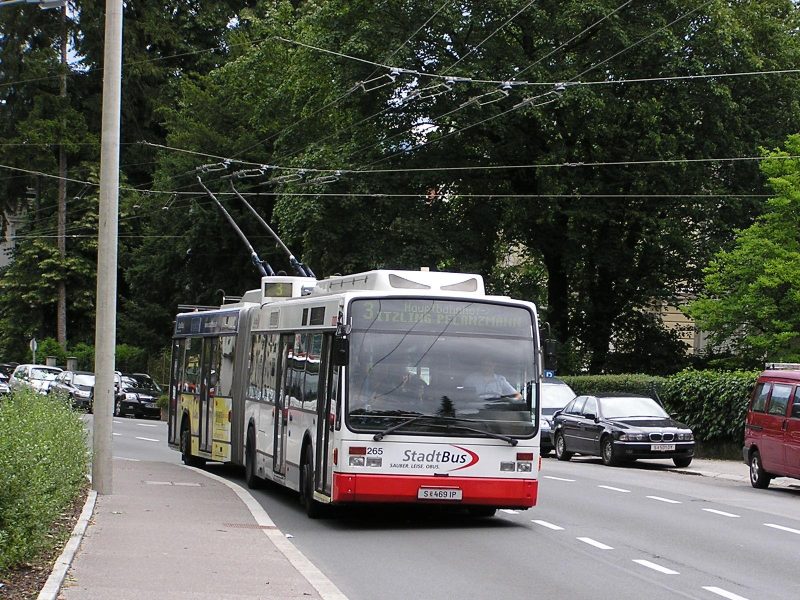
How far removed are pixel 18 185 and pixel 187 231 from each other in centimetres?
1489

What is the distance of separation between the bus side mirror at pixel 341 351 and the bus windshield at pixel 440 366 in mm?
186

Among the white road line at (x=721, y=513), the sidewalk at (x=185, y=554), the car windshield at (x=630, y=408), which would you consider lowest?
the white road line at (x=721, y=513)

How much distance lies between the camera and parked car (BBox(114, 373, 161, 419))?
53906 mm

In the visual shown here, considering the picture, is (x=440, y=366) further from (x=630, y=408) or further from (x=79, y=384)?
(x=79, y=384)

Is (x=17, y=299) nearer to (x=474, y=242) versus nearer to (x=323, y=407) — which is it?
(x=474, y=242)

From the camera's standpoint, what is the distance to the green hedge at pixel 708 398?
29.3 metres

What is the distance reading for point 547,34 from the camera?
38.2 m

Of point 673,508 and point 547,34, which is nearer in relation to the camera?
point 673,508

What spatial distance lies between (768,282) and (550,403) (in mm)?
6161

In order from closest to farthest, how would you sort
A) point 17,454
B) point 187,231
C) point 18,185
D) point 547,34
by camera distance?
point 17,454 < point 547,34 < point 187,231 < point 18,185

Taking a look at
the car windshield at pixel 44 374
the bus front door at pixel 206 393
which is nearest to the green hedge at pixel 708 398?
the bus front door at pixel 206 393

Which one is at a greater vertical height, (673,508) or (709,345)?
(709,345)

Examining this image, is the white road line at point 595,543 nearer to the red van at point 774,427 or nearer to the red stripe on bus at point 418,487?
the red stripe on bus at point 418,487

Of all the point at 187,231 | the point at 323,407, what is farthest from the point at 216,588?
the point at 187,231
